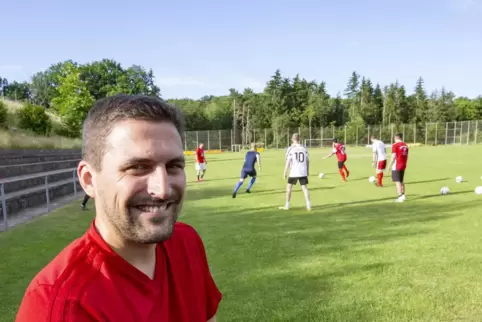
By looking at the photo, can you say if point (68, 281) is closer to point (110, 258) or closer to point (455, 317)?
point (110, 258)

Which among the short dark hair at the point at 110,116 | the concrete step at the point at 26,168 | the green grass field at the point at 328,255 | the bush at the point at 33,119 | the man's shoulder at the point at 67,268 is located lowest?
the green grass field at the point at 328,255

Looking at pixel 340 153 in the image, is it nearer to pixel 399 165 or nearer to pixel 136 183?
pixel 399 165

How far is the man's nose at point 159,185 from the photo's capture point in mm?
1482

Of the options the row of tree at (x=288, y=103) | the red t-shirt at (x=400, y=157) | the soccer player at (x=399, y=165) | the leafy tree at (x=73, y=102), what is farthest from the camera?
the row of tree at (x=288, y=103)

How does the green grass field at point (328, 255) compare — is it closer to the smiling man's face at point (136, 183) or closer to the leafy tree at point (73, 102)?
the smiling man's face at point (136, 183)

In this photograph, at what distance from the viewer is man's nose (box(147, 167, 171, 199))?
4.86 ft

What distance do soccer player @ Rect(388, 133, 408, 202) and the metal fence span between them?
51903mm

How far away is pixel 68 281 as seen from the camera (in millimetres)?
1312

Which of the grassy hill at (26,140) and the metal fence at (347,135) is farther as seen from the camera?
the metal fence at (347,135)

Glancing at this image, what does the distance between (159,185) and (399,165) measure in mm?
12087

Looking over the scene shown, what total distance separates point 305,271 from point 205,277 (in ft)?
13.6

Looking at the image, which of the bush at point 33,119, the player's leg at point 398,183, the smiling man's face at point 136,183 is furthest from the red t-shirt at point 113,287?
the bush at point 33,119

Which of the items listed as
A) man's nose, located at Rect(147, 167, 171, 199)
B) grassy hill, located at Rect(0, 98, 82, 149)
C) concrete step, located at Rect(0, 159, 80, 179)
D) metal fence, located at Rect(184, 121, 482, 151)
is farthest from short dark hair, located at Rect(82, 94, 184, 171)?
metal fence, located at Rect(184, 121, 482, 151)

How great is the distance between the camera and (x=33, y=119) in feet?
122
